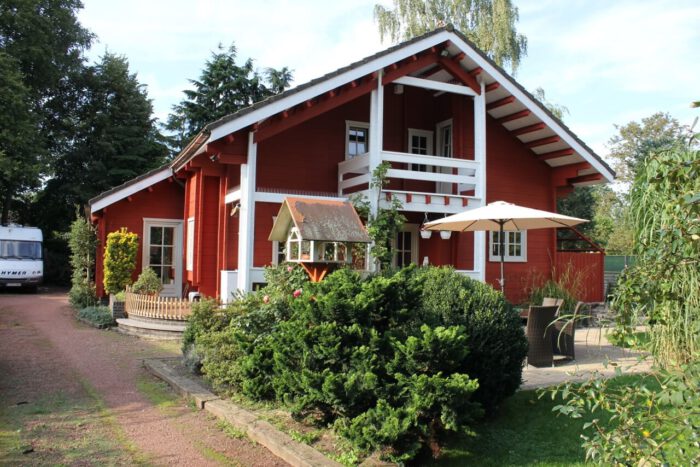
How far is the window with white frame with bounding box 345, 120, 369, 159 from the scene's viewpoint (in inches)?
557

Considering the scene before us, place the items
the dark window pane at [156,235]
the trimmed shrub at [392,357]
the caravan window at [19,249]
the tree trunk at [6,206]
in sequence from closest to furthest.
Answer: the trimmed shrub at [392,357] < the dark window pane at [156,235] < the caravan window at [19,249] < the tree trunk at [6,206]

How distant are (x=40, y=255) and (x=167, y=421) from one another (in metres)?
20.0

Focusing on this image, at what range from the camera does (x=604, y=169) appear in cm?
1430

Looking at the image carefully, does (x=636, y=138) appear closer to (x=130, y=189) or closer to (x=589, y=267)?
(x=589, y=267)

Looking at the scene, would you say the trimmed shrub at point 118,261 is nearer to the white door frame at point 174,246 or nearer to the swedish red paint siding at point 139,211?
the swedish red paint siding at point 139,211

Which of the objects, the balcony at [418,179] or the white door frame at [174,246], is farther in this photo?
the white door frame at [174,246]

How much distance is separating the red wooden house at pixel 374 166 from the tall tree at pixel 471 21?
1035 centimetres

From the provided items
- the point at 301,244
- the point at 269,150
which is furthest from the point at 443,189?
the point at 301,244

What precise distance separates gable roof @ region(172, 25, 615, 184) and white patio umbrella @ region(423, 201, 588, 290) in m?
Result: 3.67

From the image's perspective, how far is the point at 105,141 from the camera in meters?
28.1

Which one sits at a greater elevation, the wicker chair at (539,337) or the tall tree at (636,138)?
the tall tree at (636,138)

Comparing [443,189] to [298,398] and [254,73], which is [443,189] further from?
[254,73]

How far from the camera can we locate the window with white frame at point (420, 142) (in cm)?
1505

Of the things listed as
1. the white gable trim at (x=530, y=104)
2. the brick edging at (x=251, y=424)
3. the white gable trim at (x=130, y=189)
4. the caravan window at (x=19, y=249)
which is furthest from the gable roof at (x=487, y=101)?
the caravan window at (x=19, y=249)
